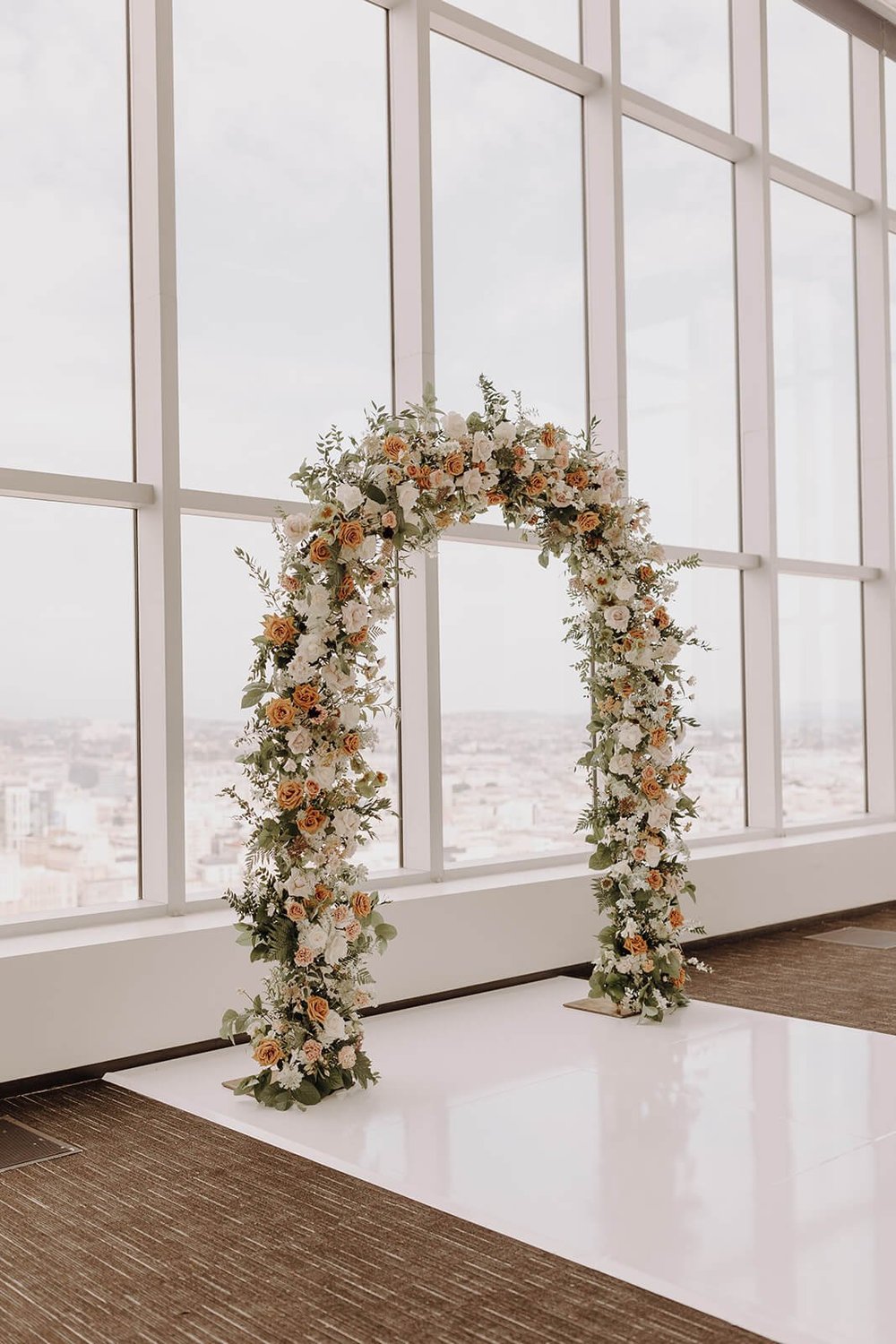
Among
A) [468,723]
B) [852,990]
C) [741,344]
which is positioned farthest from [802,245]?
[852,990]

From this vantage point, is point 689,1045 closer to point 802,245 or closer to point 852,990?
point 852,990

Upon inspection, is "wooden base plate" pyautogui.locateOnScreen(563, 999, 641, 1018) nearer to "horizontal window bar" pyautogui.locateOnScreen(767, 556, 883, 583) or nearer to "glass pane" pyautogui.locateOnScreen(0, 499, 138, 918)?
"glass pane" pyautogui.locateOnScreen(0, 499, 138, 918)

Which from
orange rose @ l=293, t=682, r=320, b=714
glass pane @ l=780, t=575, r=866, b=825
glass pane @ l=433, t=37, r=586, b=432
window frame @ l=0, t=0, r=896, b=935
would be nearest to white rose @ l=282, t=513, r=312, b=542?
orange rose @ l=293, t=682, r=320, b=714

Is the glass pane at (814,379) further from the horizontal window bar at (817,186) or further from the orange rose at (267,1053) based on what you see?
the orange rose at (267,1053)

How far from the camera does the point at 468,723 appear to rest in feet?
19.2

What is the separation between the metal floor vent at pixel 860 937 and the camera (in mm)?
6426

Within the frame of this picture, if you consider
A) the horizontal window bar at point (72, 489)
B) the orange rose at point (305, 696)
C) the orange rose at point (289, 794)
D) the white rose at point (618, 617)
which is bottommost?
the orange rose at point (289, 794)

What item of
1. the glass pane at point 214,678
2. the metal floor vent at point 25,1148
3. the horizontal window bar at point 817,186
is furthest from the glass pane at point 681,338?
the metal floor vent at point 25,1148

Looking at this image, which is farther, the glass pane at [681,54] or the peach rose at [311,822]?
the glass pane at [681,54]

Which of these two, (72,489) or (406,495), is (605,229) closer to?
(406,495)

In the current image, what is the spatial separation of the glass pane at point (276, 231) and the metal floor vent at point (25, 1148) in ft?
7.86

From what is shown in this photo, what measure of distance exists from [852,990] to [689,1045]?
118cm

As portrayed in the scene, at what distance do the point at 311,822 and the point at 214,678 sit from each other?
4.33 feet

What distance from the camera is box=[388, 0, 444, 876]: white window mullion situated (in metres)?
5.51
